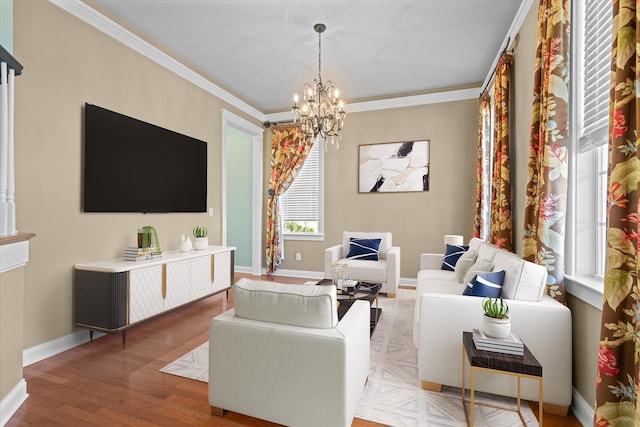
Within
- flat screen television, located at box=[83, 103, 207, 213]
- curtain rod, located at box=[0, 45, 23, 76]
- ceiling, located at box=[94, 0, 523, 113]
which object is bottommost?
flat screen television, located at box=[83, 103, 207, 213]

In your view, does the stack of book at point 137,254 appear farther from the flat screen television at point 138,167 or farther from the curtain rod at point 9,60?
the curtain rod at point 9,60

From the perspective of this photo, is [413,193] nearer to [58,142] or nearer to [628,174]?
[628,174]

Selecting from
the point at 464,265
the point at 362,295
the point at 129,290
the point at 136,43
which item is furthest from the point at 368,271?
the point at 136,43

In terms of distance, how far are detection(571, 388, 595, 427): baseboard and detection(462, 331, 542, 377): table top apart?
54 cm

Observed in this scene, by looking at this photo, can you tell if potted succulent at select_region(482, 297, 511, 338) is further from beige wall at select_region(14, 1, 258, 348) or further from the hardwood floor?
beige wall at select_region(14, 1, 258, 348)

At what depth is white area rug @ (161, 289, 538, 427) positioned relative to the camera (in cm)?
180

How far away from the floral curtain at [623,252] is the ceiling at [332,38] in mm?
2107

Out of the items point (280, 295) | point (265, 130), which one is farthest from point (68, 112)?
point (265, 130)

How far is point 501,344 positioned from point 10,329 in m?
2.78

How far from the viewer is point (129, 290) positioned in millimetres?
2740

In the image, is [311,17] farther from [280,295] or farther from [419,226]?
[419,226]

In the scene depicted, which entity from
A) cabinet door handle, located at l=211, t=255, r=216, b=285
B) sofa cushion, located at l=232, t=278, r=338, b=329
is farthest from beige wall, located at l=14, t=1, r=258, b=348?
sofa cushion, located at l=232, t=278, r=338, b=329

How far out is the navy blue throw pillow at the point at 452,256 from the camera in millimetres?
3900

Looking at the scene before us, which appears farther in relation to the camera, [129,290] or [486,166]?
[486,166]
